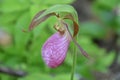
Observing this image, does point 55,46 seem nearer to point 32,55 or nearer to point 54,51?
point 54,51

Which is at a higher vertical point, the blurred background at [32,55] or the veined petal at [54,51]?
the veined petal at [54,51]

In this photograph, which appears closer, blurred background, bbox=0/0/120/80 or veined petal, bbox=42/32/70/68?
veined petal, bbox=42/32/70/68

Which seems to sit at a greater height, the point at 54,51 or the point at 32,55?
the point at 54,51

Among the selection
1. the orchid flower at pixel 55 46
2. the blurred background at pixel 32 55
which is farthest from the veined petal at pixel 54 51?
the blurred background at pixel 32 55

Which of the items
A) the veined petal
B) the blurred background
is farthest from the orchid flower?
the blurred background

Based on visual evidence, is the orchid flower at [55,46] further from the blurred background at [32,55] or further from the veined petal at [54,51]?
the blurred background at [32,55]

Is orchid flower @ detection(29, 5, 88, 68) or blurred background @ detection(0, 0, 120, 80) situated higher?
orchid flower @ detection(29, 5, 88, 68)

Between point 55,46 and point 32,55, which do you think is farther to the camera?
point 32,55

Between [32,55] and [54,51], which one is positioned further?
[32,55]

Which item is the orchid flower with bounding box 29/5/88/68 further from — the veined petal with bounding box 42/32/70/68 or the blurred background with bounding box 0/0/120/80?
the blurred background with bounding box 0/0/120/80

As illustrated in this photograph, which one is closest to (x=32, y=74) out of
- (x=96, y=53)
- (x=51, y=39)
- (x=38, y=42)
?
(x=38, y=42)

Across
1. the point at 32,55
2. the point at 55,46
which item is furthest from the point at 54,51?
the point at 32,55

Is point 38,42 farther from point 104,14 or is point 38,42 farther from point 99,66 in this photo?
point 104,14
